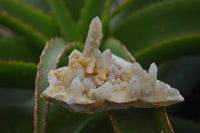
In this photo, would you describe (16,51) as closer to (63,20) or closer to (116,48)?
(63,20)

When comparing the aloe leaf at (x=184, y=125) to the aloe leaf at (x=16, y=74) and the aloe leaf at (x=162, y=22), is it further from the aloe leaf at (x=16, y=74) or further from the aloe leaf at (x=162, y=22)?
the aloe leaf at (x=16, y=74)

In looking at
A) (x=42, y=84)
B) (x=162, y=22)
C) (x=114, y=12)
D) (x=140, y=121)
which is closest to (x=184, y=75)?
(x=162, y=22)

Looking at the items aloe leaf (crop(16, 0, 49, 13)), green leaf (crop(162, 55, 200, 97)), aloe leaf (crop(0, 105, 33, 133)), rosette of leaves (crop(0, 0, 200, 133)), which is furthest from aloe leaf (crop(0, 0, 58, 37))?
green leaf (crop(162, 55, 200, 97))

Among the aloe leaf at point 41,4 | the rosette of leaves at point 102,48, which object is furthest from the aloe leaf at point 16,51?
the aloe leaf at point 41,4

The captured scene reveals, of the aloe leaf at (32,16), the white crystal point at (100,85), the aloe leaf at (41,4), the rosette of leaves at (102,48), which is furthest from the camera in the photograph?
the aloe leaf at (41,4)

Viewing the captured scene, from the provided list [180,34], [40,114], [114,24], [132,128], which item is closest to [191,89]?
[180,34]

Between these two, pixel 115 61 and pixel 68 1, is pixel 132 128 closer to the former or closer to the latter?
pixel 115 61

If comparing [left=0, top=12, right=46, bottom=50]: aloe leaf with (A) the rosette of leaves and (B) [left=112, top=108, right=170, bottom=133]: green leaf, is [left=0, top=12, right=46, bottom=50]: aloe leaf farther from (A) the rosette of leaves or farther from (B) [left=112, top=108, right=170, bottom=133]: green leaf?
(B) [left=112, top=108, right=170, bottom=133]: green leaf
